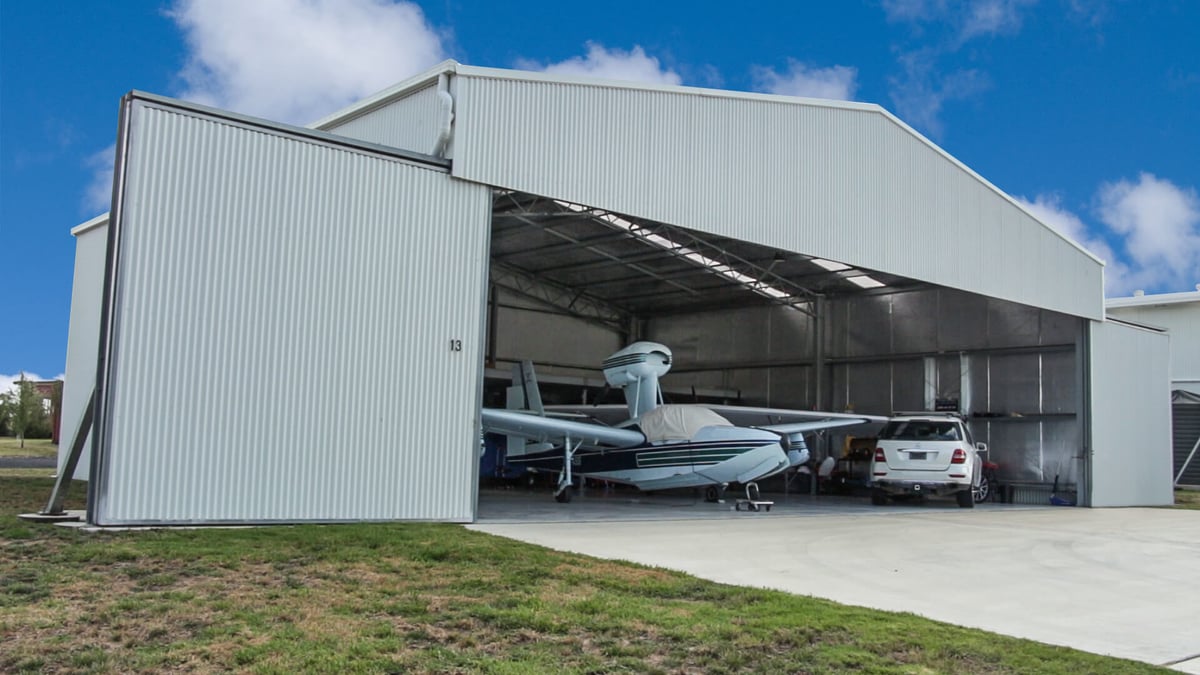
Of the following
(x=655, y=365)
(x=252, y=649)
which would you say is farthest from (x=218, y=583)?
(x=655, y=365)

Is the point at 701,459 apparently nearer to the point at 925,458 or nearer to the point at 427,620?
the point at 925,458

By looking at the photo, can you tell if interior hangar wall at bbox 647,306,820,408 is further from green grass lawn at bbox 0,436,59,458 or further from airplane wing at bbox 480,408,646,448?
green grass lawn at bbox 0,436,59,458

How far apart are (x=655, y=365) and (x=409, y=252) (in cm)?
788

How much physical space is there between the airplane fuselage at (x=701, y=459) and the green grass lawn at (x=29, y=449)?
2234 cm

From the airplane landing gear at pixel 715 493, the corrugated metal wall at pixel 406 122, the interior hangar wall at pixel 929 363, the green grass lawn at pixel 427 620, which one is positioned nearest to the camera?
the green grass lawn at pixel 427 620

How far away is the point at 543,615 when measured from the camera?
5.71m

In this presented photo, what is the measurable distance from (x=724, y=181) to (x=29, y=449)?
3875cm

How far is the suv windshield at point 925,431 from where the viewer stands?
17.9 meters

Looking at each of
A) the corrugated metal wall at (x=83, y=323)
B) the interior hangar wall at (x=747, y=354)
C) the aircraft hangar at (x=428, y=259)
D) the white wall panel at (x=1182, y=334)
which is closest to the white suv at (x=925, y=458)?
the aircraft hangar at (x=428, y=259)

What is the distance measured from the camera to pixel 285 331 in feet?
34.5

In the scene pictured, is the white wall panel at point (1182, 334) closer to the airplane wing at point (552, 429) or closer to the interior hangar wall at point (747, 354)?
the interior hangar wall at point (747, 354)

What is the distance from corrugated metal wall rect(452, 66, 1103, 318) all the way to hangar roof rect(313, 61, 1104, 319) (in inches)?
1.1

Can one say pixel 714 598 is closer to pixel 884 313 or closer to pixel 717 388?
pixel 884 313

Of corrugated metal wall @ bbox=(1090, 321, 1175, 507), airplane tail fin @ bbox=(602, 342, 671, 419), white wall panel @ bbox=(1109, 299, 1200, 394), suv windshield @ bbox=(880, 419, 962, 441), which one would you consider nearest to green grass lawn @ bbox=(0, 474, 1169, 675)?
airplane tail fin @ bbox=(602, 342, 671, 419)
